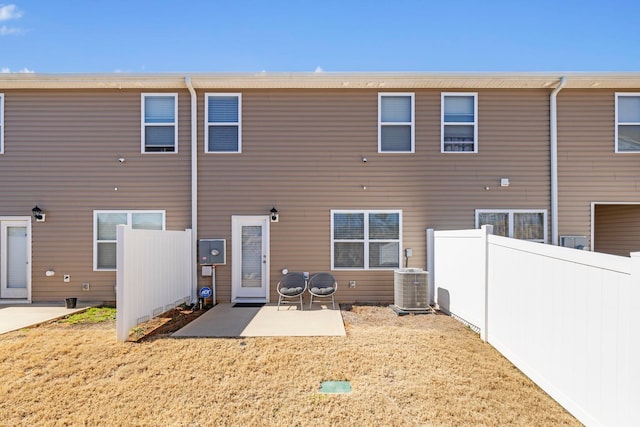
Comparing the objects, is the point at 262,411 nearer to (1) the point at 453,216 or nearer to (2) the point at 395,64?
(1) the point at 453,216

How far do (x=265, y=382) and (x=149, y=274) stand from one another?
317cm

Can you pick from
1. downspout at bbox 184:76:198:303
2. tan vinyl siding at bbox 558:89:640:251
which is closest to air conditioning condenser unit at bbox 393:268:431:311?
tan vinyl siding at bbox 558:89:640:251

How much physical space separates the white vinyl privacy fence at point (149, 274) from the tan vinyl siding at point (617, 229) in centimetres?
1015

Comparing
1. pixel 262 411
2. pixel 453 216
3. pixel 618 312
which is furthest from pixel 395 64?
pixel 262 411

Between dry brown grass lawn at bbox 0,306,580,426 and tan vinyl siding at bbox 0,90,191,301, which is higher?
tan vinyl siding at bbox 0,90,191,301

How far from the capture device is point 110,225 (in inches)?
290

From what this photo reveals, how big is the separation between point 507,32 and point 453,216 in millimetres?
6297

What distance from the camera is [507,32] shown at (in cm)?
950

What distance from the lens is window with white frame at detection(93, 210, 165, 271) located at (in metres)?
7.32

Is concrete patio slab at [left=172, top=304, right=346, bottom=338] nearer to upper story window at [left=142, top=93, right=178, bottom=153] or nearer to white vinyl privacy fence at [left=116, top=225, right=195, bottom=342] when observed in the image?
white vinyl privacy fence at [left=116, top=225, right=195, bottom=342]

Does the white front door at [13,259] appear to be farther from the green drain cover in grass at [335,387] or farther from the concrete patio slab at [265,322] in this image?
the green drain cover in grass at [335,387]

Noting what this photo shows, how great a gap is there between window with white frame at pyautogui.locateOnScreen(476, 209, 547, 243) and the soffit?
9.25 ft

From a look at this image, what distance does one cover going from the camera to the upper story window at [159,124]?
740 centimetres

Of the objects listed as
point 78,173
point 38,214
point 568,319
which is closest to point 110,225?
point 78,173
